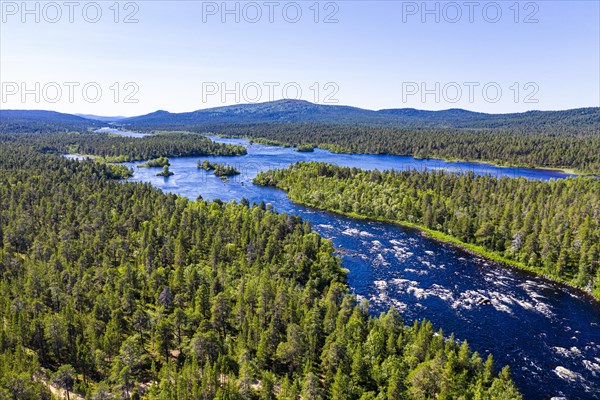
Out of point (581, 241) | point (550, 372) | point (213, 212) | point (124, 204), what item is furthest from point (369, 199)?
point (550, 372)

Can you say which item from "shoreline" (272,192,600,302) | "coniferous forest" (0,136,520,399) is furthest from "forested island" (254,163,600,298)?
"coniferous forest" (0,136,520,399)

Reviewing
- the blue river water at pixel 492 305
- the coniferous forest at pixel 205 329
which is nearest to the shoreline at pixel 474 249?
the blue river water at pixel 492 305

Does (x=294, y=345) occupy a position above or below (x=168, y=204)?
below

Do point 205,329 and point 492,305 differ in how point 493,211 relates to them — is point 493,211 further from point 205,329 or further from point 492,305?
point 205,329

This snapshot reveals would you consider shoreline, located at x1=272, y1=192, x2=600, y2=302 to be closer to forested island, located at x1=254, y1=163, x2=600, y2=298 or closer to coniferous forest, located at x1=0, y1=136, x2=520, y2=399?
forested island, located at x1=254, y1=163, x2=600, y2=298

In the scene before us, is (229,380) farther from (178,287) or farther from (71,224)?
(71,224)

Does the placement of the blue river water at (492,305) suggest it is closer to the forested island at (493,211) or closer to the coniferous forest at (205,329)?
the coniferous forest at (205,329)
